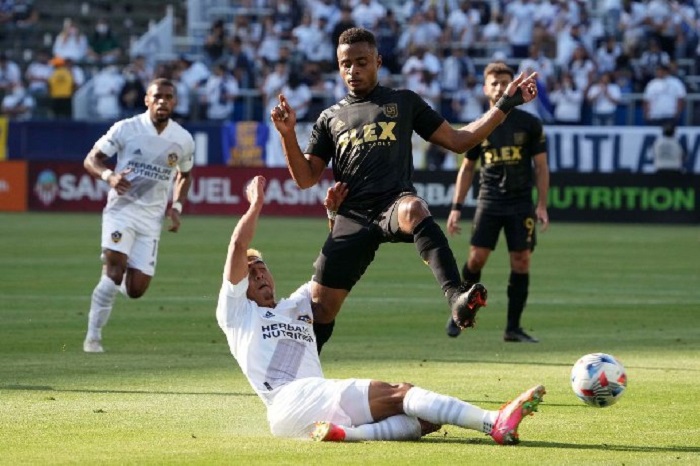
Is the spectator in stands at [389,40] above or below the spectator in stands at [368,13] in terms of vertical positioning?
below

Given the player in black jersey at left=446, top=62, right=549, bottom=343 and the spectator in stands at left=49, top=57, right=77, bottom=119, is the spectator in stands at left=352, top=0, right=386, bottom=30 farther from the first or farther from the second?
the player in black jersey at left=446, top=62, right=549, bottom=343

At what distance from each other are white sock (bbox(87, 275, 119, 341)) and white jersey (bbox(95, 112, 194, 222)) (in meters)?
0.88

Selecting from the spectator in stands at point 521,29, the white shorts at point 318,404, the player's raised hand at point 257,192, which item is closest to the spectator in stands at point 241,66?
the spectator in stands at point 521,29

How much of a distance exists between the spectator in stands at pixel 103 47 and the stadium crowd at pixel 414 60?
4 cm

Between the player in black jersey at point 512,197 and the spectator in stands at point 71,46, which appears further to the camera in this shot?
the spectator in stands at point 71,46

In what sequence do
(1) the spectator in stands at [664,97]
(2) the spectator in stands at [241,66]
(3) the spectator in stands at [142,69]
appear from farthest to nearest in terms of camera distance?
(3) the spectator in stands at [142,69] < (2) the spectator in stands at [241,66] < (1) the spectator in stands at [664,97]

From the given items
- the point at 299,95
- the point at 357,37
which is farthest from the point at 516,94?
the point at 299,95

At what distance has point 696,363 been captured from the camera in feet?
42.8

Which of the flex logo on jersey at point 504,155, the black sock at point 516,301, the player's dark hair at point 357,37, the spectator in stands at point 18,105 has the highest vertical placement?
the player's dark hair at point 357,37

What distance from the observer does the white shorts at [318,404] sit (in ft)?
28.8

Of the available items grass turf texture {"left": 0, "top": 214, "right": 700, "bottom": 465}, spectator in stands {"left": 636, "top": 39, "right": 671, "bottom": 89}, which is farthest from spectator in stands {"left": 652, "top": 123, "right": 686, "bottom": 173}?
grass turf texture {"left": 0, "top": 214, "right": 700, "bottom": 465}

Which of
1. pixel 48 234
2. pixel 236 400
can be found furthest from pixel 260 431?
pixel 48 234

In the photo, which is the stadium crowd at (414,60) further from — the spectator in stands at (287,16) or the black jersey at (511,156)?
the black jersey at (511,156)

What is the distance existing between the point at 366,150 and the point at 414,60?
27.9 m
